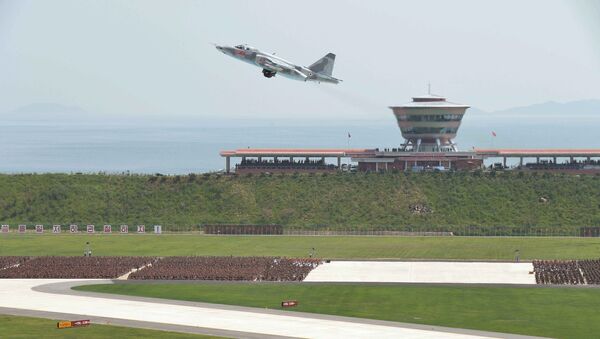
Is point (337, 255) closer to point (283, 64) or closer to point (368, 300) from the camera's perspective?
point (283, 64)

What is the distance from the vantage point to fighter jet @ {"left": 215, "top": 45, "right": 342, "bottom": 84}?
134000mm

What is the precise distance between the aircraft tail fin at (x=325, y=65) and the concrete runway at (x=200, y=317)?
37.3m

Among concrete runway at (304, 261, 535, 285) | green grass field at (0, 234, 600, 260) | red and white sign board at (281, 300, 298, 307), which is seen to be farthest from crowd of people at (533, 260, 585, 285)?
red and white sign board at (281, 300, 298, 307)

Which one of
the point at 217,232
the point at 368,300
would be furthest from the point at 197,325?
the point at 217,232

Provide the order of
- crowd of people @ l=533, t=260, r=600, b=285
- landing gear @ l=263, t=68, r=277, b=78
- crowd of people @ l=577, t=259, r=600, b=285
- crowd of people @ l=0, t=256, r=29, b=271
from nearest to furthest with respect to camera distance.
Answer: crowd of people @ l=577, t=259, r=600, b=285
crowd of people @ l=533, t=260, r=600, b=285
landing gear @ l=263, t=68, r=277, b=78
crowd of people @ l=0, t=256, r=29, b=271

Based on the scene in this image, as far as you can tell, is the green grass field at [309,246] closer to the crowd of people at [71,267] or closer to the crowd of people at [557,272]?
the crowd of people at [557,272]

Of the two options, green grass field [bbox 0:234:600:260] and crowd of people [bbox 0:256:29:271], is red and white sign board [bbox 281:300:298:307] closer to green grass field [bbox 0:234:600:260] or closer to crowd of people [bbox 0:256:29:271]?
green grass field [bbox 0:234:600:260]

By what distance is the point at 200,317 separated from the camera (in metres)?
105

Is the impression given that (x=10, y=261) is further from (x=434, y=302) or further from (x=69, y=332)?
(x=434, y=302)

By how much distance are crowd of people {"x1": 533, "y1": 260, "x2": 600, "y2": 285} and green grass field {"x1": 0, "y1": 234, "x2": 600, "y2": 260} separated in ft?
34.5

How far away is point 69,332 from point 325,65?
174 feet

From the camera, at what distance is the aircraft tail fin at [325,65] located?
460ft

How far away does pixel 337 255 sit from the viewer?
152 meters

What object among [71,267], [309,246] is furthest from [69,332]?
[309,246]
